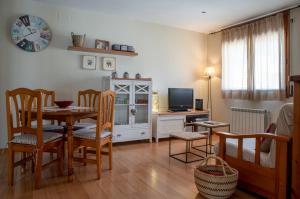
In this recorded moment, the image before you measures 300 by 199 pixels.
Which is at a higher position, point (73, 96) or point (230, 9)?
point (230, 9)

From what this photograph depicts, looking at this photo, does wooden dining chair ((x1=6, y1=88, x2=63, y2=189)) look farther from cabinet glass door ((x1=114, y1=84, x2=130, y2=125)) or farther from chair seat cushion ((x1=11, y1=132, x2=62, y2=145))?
cabinet glass door ((x1=114, y1=84, x2=130, y2=125))

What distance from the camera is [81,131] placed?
2.61m

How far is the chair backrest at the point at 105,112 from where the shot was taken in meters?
2.43

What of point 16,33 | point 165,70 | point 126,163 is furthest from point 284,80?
point 16,33

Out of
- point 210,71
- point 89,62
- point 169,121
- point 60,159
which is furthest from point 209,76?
point 60,159

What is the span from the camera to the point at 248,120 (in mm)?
4289

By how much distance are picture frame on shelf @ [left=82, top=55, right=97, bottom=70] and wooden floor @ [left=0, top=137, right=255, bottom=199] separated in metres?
1.77

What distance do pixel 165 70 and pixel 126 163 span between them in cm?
249

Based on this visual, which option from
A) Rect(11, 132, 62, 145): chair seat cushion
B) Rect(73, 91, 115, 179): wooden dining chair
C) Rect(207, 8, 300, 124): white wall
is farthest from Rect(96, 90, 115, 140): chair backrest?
Rect(207, 8, 300, 124): white wall

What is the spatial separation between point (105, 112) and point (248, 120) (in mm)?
2946

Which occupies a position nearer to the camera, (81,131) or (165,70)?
(81,131)


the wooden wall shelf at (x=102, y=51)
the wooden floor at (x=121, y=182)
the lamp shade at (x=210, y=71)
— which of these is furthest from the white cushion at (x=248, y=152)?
the lamp shade at (x=210, y=71)

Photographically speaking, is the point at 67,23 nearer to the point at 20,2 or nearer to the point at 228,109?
the point at 20,2

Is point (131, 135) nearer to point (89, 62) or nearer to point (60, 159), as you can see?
point (89, 62)
